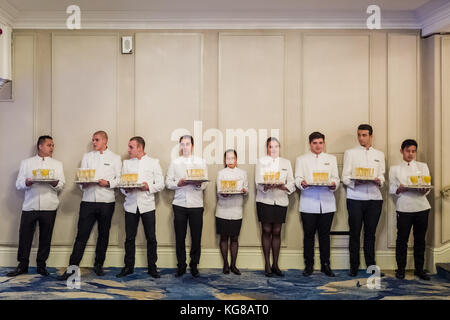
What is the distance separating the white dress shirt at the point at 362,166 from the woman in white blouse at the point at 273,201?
2.34 feet

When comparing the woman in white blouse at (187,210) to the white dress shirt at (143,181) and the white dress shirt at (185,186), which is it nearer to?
the white dress shirt at (185,186)

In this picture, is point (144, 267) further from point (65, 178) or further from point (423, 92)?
point (423, 92)

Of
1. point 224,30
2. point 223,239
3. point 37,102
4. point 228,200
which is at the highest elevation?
point 224,30

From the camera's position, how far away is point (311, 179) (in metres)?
4.64

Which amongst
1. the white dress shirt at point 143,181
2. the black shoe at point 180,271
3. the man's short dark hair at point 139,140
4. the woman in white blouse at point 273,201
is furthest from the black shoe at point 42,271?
the woman in white blouse at point 273,201

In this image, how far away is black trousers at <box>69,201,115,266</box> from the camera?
4719 millimetres

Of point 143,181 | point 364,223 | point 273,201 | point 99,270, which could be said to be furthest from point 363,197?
point 99,270

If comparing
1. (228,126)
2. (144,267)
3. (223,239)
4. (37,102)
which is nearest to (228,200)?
(223,239)

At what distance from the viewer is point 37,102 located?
527 centimetres

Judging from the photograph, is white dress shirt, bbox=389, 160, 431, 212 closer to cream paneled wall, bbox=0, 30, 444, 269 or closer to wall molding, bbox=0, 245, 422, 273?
cream paneled wall, bbox=0, 30, 444, 269

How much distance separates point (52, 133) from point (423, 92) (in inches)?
200

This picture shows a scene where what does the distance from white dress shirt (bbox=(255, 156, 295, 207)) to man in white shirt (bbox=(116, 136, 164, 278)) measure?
1.21m

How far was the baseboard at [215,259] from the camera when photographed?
5121mm

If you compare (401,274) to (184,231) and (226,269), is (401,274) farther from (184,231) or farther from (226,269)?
(184,231)
